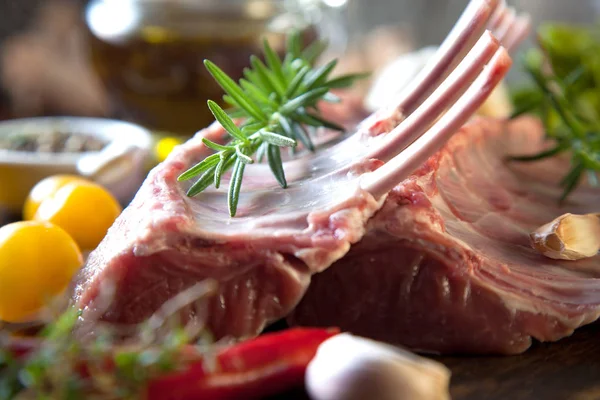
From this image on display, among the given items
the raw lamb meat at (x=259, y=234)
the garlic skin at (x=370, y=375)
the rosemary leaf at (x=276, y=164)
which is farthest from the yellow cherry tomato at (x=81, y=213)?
the garlic skin at (x=370, y=375)

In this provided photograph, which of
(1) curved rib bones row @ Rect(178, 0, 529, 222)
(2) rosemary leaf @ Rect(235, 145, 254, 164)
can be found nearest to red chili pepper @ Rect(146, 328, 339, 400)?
(1) curved rib bones row @ Rect(178, 0, 529, 222)

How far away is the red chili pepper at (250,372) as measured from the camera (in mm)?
1253

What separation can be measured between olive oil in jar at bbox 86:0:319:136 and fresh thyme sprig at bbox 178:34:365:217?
1081 millimetres

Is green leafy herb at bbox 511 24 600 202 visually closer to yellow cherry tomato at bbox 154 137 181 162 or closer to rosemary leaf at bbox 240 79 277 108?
rosemary leaf at bbox 240 79 277 108

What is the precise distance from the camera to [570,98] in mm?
2613

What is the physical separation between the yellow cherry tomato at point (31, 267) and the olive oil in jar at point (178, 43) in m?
1.75

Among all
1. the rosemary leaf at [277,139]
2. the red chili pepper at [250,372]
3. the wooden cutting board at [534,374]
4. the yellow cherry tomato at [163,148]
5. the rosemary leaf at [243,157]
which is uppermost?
the rosemary leaf at [277,139]

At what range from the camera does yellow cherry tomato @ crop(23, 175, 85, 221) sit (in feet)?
7.64

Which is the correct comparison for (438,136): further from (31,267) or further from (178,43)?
(178,43)

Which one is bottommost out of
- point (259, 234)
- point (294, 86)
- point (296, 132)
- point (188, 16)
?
point (259, 234)

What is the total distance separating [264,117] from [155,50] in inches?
64.9

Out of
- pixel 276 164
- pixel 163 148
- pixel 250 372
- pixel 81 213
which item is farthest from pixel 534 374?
pixel 163 148

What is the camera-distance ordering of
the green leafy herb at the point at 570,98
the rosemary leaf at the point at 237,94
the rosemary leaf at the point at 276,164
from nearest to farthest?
the rosemary leaf at the point at 276,164
the rosemary leaf at the point at 237,94
the green leafy herb at the point at 570,98

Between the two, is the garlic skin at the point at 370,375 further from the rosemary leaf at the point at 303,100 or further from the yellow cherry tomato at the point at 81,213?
the yellow cherry tomato at the point at 81,213
